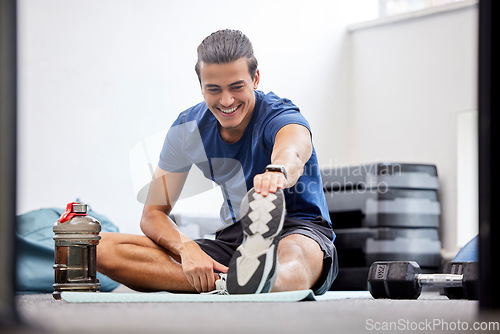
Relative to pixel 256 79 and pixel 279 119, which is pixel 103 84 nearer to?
pixel 256 79

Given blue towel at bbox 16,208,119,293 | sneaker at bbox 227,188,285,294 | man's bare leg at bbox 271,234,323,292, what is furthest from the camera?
blue towel at bbox 16,208,119,293

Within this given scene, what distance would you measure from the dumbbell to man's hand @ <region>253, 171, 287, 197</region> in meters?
0.56

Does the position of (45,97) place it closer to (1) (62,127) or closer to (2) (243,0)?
(1) (62,127)

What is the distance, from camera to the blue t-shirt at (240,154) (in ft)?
6.49

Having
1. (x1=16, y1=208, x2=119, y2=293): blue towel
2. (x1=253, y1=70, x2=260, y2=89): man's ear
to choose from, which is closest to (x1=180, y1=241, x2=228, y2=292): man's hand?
(x1=253, y1=70, x2=260, y2=89): man's ear

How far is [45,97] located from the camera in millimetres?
3477

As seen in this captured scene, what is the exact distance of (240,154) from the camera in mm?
2027

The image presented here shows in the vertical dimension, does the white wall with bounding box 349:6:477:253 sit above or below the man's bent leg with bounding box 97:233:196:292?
above

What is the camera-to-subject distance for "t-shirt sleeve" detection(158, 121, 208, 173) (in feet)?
6.97

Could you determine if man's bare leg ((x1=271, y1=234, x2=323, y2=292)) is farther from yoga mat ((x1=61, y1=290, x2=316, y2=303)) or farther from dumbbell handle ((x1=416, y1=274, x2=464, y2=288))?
dumbbell handle ((x1=416, y1=274, x2=464, y2=288))

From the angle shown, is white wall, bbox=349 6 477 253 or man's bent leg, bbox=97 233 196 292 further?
white wall, bbox=349 6 477 253

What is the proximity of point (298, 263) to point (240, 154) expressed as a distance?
411 millimetres

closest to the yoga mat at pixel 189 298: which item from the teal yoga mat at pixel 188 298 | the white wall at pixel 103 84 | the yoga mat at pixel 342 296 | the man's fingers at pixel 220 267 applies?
the teal yoga mat at pixel 188 298

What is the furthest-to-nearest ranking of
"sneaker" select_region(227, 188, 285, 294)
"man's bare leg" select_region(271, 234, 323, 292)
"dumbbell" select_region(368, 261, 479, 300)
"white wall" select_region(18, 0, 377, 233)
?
"white wall" select_region(18, 0, 377, 233)
"dumbbell" select_region(368, 261, 479, 300)
"man's bare leg" select_region(271, 234, 323, 292)
"sneaker" select_region(227, 188, 285, 294)
